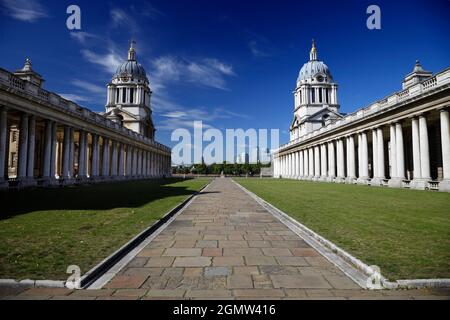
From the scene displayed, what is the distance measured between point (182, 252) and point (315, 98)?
286ft

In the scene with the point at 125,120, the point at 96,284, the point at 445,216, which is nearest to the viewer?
the point at 96,284

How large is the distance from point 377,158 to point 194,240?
110 feet

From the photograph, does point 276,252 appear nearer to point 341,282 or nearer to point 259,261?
point 259,261

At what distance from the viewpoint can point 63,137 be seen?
114 ft

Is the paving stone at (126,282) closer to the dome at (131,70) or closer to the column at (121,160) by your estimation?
the column at (121,160)

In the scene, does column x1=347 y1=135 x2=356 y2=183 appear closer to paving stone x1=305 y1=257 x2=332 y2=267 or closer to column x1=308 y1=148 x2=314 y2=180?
column x1=308 y1=148 x2=314 y2=180

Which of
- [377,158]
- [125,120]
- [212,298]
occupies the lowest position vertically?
[212,298]

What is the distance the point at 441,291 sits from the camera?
4203 mm

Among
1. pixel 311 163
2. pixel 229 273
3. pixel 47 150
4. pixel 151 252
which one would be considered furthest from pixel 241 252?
pixel 311 163

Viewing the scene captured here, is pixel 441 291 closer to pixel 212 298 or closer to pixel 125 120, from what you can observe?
pixel 212 298

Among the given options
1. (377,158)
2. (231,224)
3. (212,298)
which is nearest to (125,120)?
(377,158)

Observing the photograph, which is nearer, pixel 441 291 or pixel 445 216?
pixel 441 291

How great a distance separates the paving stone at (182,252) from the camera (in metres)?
6.20

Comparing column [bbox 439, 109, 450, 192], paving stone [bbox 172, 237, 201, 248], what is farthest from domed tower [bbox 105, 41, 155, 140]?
paving stone [bbox 172, 237, 201, 248]
